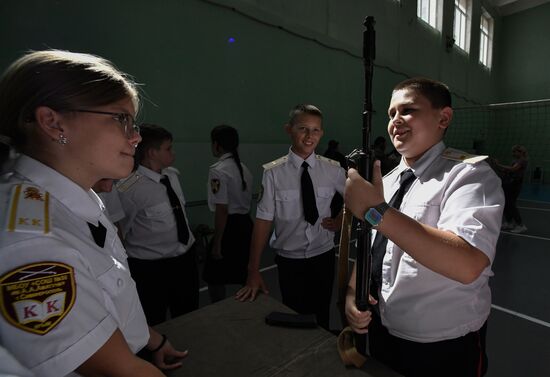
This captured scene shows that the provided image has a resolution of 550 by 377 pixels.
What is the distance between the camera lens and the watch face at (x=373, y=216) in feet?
3.04

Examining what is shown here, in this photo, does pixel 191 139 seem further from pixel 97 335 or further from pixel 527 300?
pixel 527 300

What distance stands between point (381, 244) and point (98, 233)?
106 cm

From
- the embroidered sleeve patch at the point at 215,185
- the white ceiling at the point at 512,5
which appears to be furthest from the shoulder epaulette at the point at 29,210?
the white ceiling at the point at 512,5

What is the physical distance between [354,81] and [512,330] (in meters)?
6.04

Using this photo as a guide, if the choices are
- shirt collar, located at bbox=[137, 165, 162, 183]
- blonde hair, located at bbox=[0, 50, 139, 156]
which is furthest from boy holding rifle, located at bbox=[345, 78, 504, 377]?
shirt collar, located at bbox=[137, 165, 162, 183]

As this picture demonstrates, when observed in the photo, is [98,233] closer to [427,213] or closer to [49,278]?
[49,278]

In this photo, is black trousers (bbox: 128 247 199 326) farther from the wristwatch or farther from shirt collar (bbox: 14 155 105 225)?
the wristwatch

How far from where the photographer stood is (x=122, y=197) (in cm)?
201

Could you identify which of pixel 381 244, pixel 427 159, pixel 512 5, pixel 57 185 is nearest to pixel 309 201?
pixel 381 244

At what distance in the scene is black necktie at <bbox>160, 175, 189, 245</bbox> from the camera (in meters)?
2.12

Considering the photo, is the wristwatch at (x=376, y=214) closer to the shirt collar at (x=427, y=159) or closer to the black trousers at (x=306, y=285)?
the shirt collar at (x=427, y=159)

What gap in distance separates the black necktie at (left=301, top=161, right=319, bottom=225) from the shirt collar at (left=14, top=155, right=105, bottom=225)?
1.48 m

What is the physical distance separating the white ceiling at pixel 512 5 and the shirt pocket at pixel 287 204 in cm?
1654

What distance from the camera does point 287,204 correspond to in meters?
2.09
